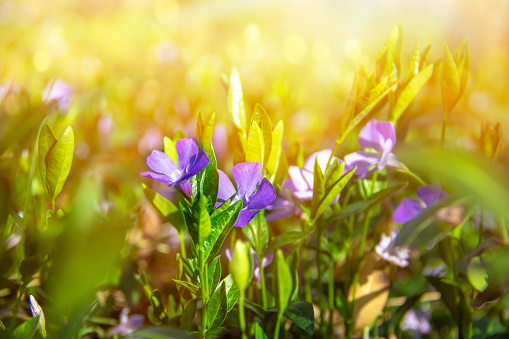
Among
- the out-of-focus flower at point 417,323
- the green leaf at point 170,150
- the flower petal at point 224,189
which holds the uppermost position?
the green leaf at point 170,150

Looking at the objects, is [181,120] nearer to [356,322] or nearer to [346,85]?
[356,322]

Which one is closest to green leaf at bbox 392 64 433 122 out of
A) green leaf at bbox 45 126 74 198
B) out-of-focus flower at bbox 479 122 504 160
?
out-of-focus flower at bbox 479 122 504 160

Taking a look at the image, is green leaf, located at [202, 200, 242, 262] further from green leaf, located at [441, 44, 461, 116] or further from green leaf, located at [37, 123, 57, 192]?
green leaf, located at [441, 44, 461, 116]

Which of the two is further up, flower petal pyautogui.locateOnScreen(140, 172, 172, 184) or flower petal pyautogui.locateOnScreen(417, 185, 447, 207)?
flower petal pyautogui.locateOnScreen(140, 172, 172, 184)

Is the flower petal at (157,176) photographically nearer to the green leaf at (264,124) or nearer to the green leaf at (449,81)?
the green leaf at (264,124)

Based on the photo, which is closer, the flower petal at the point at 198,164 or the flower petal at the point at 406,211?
the flower petal at the point at 198,164

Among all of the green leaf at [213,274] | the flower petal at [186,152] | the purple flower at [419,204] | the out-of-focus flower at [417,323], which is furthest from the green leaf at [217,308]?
the out-of-focus flower at [417,323]
